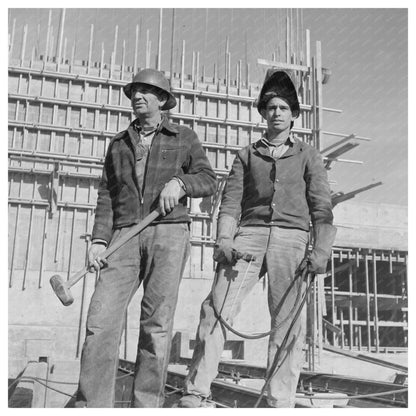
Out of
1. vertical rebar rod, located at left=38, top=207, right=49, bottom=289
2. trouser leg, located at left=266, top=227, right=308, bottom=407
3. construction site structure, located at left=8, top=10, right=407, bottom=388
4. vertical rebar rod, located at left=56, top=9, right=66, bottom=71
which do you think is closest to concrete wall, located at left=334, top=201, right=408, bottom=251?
construction site structure, located at left=8, top=10, right=407, bottom=388

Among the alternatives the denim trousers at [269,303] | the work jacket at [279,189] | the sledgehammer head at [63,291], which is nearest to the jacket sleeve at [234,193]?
the work jacket at [279,189]

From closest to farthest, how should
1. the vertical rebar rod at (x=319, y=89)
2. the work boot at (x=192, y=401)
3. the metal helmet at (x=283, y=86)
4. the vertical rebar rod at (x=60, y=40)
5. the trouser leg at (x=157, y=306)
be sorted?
the trouser leg at (x=157, y=306) < the work boot at (x=192, y=401) < the metal helmet at (x=283, y=86) < the vertical rebar rod at (x=60, y=40) < the vertical rebar rod at (x=319, y=89)

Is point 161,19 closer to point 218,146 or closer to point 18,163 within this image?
point 218,146

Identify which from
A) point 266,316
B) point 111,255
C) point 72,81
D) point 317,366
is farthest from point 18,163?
point 111,255

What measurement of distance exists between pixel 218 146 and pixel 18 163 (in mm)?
6191

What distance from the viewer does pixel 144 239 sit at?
3354 mm

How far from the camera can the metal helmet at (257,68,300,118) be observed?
3830 millimetres

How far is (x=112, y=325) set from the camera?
320cm

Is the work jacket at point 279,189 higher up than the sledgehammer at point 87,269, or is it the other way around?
the work jacket at point 279,189

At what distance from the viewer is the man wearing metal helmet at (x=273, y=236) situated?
11.3ft

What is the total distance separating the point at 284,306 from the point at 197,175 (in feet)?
3.47

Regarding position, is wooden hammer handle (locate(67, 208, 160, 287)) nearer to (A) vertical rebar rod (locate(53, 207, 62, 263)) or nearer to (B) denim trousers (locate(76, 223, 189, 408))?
(B) denim trousers (locate(76, 223, 189, 408))

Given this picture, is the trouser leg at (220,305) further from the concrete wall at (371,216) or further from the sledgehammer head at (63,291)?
the concrete wall at (371,216)

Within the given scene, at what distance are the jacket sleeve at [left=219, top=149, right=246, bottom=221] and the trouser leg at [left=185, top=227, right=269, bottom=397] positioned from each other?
→ 0.15m
